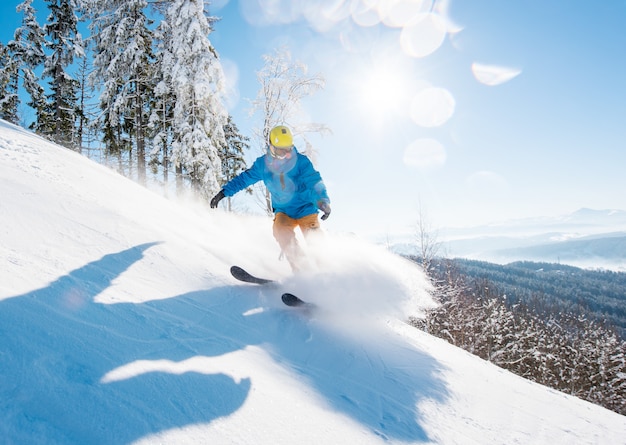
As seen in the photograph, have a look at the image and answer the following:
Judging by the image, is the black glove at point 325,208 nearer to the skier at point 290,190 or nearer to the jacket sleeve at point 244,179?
the skier at point 290,190

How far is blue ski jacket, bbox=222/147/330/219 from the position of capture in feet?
14.6

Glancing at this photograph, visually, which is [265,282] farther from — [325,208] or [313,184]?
[313,184]

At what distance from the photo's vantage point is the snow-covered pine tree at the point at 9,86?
14988 millimetres

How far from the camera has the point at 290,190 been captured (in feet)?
14.8

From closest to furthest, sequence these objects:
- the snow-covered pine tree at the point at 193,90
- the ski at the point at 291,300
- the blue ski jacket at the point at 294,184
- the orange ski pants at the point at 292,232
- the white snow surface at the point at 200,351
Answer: the white snow surface at the point at 200,351, the ski at the point at 291,300, the orange ski pants at the point at 292,232, the blue ski jacket at the point at 294,184, the snow-covered pine tree at the point at 193,90

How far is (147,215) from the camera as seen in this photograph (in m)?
4.68

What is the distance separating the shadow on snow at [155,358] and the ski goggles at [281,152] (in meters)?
1.87

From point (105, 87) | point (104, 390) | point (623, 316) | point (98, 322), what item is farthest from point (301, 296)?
point (623, 316)

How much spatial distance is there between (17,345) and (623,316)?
5833 inches

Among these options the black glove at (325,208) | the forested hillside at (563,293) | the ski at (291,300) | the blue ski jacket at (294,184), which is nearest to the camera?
the ski at (291,300)

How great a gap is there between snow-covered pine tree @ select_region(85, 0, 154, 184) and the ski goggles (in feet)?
43.4

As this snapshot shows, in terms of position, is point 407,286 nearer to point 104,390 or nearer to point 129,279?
point 129,279

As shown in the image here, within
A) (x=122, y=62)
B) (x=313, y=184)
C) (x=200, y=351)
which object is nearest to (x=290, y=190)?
(x=313, y=184)

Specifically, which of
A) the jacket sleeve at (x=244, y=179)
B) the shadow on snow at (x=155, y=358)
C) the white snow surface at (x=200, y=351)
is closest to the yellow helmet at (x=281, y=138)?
the jacket sleeve at (x=244, y=179)
